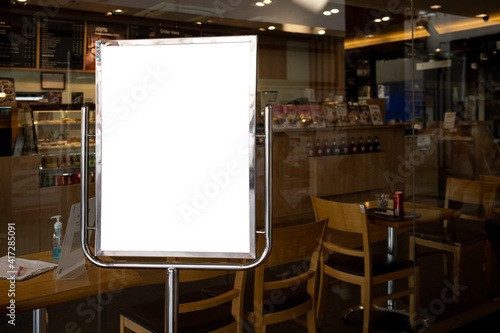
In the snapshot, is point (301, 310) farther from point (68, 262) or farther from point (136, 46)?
point (136, 46)

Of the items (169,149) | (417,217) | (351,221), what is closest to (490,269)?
(417,217)

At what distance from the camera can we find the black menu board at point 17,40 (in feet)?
11.1

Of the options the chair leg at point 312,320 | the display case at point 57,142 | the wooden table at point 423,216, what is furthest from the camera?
the display case at point 57,142

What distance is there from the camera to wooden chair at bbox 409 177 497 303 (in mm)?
3381

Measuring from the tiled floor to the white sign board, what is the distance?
2.00 m

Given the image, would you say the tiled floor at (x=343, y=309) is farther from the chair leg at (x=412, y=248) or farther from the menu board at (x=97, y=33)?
the menu board at (x=97, y=33)

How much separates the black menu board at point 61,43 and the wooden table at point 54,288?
204 cm

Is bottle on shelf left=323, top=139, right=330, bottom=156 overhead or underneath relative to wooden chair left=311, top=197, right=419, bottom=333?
overhead

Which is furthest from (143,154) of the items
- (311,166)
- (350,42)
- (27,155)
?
(350,42)

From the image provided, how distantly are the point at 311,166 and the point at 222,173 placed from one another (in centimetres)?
299

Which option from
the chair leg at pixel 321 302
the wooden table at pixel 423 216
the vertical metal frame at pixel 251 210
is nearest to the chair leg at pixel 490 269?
the wooden table at pixel 423 216

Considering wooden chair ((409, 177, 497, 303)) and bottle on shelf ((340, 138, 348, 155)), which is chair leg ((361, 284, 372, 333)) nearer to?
wooden chair ((409, 177, 497, 303))

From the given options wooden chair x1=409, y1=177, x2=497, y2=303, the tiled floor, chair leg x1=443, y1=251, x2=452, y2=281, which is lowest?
the tiled floor

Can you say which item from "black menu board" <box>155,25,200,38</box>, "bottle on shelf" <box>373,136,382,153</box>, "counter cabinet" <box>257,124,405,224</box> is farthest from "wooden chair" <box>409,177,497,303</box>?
"black menu board" <box>155,25,200,38</box>
